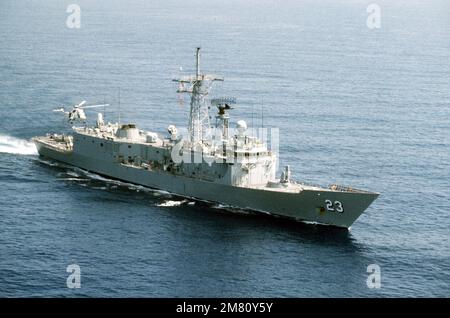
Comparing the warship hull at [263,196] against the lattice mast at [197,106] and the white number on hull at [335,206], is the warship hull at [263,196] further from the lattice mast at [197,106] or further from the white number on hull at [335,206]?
the lattice mast at [197,106]

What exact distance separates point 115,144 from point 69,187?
7.83 meters

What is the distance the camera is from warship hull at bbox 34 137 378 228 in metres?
66.8

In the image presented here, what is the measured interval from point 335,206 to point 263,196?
24.7ft

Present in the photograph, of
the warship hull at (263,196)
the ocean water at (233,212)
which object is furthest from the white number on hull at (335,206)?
the ocean water at (233,212)

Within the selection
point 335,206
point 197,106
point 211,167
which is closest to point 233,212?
point 211,167

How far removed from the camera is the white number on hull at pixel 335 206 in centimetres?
6706

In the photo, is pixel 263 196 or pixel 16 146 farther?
pixel 16 146

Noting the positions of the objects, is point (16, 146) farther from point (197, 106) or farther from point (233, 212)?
point (233, 212)

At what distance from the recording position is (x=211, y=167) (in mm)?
74500

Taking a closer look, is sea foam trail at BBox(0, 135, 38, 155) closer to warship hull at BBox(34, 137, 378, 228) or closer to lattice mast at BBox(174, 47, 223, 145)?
warship hull at BBox(34, 137, 378, 228)

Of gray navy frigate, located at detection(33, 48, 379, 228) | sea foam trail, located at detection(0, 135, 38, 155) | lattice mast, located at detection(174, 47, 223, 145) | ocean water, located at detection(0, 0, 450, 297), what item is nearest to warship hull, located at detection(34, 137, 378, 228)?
gray navy frigate, located at detection(33, 48, 379, 228)

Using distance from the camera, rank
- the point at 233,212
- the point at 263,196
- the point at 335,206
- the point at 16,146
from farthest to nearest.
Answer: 1. the point at 16,146
2. the point at 233,212
3. the point at 263,196
4. the point at 335,206

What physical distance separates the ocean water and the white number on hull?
2.34m

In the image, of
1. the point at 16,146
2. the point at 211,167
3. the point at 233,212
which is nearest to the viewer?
the point at 233,212
